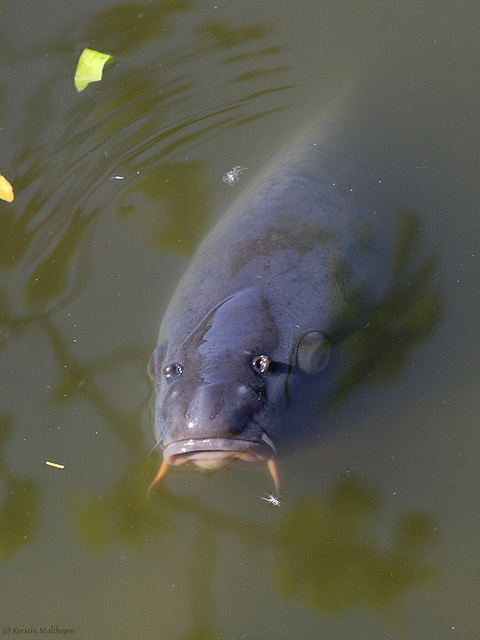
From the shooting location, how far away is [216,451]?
2662 millimetres

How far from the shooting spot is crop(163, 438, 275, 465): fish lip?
2.63 metres

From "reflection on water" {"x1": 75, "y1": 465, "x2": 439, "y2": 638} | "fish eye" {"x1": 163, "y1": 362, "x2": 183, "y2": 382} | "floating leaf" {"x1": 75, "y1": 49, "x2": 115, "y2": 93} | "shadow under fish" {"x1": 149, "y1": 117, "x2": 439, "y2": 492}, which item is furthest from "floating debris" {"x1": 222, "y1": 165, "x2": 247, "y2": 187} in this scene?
"reflection on water" {"x1": 75, "y1": 465, "x2": 439, "y2": 638}

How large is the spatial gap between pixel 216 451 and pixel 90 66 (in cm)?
332

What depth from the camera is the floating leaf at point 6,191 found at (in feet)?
14.6

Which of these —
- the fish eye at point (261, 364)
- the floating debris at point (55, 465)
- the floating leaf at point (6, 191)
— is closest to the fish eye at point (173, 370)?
the fish eye at point (261, 364)

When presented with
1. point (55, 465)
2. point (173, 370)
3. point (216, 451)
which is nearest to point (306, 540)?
point (216, 451)

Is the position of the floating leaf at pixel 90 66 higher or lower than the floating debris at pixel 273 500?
higher

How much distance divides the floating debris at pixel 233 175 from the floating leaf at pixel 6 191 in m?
1.35

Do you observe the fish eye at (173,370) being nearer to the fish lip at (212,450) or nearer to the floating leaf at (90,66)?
the fish lip at (212,450)

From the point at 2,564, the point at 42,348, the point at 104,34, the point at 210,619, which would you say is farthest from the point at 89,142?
the point at 210,619

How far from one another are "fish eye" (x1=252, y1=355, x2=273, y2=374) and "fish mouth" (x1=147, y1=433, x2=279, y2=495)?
0.84 ft

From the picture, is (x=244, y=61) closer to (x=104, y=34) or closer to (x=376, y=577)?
(x=104, y=34)

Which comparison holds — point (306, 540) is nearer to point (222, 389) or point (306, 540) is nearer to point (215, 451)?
point (215, 451)

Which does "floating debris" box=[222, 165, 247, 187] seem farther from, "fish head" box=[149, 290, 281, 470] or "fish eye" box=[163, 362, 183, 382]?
"fish eye" box=[163, 362, 183, 382]
